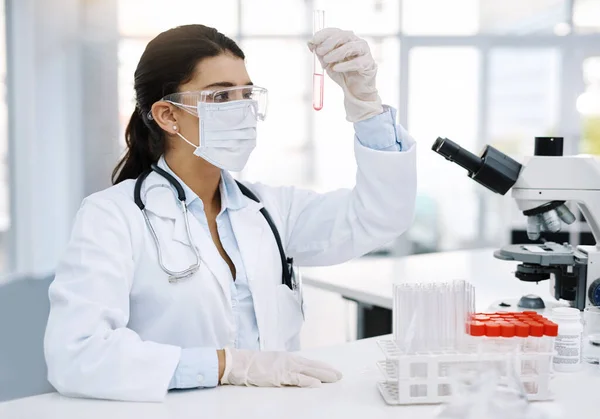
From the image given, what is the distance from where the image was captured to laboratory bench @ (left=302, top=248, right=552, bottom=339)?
2.15 meters

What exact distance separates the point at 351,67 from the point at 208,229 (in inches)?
19.8

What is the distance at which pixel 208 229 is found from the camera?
165 centimetres

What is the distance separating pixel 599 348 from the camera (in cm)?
142

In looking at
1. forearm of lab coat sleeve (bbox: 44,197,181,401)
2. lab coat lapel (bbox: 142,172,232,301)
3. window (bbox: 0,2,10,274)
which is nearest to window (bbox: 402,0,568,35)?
window (bbox: 0,2,10,274)

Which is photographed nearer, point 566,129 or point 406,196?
point 406,196

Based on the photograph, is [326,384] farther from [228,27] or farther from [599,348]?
[228,27]

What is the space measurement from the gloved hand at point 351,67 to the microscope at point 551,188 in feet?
0.64

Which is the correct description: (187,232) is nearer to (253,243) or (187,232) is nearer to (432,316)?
(253,243)

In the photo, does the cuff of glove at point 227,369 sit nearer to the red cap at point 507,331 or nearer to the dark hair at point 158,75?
the red cap at point 507,331

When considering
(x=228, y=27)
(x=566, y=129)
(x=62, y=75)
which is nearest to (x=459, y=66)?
(x=566, y=129)

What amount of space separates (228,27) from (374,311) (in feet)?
13.4

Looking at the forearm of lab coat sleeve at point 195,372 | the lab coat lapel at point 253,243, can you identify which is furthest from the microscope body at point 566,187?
the forearm of lab coat sleeve at point 195,372

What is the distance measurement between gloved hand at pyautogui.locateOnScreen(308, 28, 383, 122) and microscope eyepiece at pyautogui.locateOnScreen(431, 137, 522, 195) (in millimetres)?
187

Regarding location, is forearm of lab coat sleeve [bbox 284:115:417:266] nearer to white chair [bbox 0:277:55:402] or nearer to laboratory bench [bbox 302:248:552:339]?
laboratory bench [bbox 302:248:552:339]
